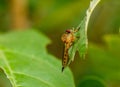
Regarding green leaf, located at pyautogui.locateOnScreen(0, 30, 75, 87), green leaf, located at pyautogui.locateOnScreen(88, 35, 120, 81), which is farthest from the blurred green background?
green leaf, located at pyautogui.locateOnScreen(0, 30, 75, 87)

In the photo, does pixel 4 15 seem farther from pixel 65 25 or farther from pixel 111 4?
pixel 111 4

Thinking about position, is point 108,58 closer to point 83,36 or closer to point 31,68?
point 31,68

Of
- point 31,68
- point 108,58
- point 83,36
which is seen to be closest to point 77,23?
point 108,58

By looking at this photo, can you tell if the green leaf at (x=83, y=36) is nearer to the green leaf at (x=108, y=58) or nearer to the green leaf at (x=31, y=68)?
the green leaf at (x=31, y=68)

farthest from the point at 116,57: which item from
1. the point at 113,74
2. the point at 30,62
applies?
the point at 30,62

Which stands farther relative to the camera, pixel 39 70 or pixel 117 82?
pixel 117 82

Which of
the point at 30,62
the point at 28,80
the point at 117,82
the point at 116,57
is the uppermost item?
the point at 116,57

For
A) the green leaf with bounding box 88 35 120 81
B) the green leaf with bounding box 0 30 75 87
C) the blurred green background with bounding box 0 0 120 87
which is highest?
the blurred green background with bounding box 0 0 120 87

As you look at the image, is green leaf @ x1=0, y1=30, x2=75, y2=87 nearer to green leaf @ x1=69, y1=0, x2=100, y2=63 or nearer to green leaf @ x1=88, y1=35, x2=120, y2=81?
green leaf @ x1=69, y1=0, x2=100, y2=63
